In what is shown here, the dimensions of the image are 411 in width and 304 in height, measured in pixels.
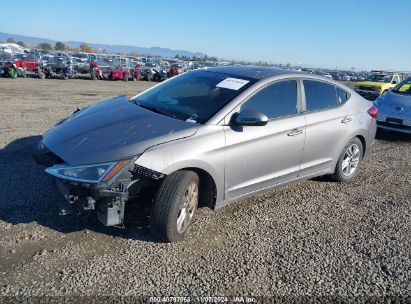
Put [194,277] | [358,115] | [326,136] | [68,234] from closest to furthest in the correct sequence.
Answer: [194,277] → [68,234] → [326,136] → [358,115]

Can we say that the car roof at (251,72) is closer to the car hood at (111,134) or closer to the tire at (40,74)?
the car hood at (111,134)

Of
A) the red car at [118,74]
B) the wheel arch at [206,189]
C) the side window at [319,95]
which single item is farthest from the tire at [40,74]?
the wheel arch at [206,189]

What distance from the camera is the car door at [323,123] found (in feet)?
15.5

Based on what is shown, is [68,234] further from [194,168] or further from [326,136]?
[326,136]

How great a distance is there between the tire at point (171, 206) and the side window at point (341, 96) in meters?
2.75

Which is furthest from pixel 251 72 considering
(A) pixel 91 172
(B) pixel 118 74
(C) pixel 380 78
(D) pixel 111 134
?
(B) pixel 118 74

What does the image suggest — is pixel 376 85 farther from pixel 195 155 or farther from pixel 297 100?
pixel 195 155

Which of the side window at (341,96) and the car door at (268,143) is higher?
the side window at (341,96)

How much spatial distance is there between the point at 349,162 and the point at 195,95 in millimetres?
2732

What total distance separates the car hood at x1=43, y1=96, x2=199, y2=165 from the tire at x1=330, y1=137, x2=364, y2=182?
8.75 ft

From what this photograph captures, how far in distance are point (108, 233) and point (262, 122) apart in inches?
74.9

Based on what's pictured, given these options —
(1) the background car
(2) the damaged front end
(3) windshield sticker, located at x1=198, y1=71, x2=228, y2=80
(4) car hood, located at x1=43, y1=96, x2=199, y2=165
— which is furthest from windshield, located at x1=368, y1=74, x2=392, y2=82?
(2) the damaged front end

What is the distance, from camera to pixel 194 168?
363cm

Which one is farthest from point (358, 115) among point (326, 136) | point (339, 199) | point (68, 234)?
point (68, 234)
